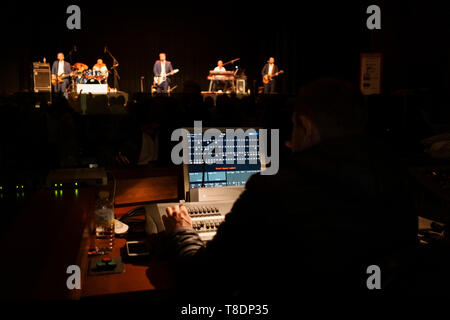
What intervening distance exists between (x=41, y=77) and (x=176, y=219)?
8.73 m

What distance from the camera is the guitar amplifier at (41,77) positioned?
8.95 meters

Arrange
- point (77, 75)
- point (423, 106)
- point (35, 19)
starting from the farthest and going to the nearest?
point (35, 19), point (77, 75), point (423, 106)

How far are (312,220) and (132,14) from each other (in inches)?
443

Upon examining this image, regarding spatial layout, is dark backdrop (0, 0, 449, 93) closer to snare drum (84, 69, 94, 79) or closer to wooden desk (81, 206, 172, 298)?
snare drum (84, 69, 94, 79)

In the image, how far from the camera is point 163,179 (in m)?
2.07

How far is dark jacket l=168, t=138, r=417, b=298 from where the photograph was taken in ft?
→ 3.10

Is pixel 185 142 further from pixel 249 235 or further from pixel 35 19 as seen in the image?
pixel 35 19

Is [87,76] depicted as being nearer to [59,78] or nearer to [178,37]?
[59,78]

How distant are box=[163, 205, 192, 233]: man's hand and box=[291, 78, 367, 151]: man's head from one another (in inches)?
19.9

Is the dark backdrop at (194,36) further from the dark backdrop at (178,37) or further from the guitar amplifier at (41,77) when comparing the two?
the guitar amplifier at (41,77)

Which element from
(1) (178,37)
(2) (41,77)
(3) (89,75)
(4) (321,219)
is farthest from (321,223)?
(1) (178,37)

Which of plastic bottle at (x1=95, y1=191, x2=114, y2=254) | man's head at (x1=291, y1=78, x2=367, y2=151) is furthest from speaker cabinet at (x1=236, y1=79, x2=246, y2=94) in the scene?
man's head at (x1=291, y1=78, x2=367, y2=151)
